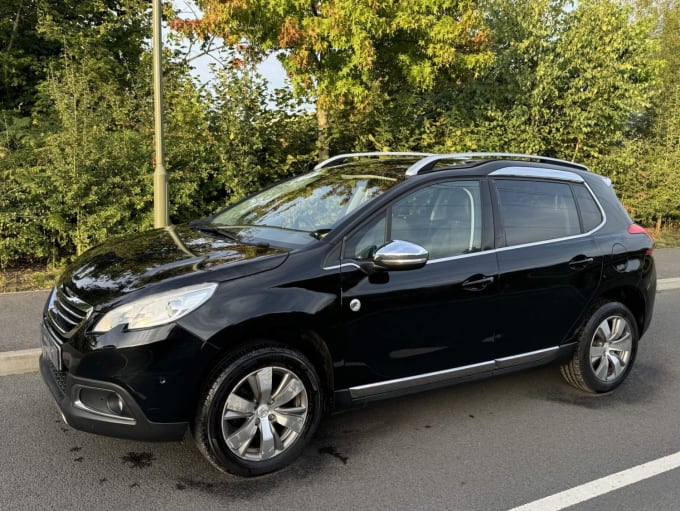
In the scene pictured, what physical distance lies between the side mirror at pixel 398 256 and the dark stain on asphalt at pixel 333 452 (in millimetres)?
1126

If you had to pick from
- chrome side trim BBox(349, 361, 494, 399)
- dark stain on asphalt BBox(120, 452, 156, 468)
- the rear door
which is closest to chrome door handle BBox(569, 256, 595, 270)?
the rear door

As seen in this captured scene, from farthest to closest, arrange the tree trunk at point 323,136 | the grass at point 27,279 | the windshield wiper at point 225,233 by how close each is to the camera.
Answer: the tree trunk at point 323,136 < the grass at point 27,279 < the windshield wiper at point 225,233

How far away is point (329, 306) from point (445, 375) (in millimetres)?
969

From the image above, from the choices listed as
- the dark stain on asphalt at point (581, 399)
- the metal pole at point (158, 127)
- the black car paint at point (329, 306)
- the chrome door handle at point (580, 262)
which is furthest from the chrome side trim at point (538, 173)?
the metal pole at point (158, 127)

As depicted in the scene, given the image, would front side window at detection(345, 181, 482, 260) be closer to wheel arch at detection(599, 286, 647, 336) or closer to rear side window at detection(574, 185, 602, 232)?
rear side window at detection(574, 185, 602, 232)

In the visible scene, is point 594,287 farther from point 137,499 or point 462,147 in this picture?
point 462,147

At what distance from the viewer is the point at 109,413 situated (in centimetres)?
289

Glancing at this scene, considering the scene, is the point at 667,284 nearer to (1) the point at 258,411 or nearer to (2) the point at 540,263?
(2) the point at 540,263

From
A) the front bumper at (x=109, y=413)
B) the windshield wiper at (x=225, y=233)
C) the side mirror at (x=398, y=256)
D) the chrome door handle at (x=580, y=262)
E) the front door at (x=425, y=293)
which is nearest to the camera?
the front bumper at (x=109, y=413)

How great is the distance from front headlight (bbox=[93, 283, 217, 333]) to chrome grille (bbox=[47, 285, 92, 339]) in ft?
0.56

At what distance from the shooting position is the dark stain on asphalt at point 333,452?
3.38 metres

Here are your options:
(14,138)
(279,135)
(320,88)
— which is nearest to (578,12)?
(320,88)

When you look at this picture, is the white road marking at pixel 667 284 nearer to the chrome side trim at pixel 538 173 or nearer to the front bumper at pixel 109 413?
the chrome side trim at pixel 538 173

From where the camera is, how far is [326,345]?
3.24m
